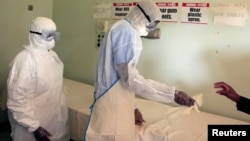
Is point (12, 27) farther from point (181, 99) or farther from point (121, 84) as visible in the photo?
point (181, 99)

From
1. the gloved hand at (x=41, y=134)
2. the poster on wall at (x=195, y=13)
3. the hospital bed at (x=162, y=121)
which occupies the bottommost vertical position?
the gloved hand at (x=41, y=134)

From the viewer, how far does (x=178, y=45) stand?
6.93 ft

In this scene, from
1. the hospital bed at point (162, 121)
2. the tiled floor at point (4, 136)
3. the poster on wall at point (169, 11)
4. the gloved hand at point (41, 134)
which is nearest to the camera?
the hospital bed at point (162, 121)

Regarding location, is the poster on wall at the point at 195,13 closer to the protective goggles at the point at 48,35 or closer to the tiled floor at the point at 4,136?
the protective goggles at the point at 48,35

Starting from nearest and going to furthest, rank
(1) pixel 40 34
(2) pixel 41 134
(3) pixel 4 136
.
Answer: (2) pixel 41 134
(1) pixel 40 34
(3) pixel 4 136

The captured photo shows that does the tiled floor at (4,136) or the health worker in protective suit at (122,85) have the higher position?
the health worker in protective suit at (122,85)

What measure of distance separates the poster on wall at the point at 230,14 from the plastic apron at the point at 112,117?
100cm

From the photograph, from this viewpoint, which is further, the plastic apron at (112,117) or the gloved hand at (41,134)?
the gloved hand at (41,134)

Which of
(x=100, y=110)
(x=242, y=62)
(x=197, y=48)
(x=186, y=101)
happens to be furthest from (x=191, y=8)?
(x=100, y=110)

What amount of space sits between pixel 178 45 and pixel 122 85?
0.92 m

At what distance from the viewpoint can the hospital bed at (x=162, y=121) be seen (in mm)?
1478

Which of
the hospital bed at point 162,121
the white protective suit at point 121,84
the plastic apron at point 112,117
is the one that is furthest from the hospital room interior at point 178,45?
the plastic apron at point 112,117

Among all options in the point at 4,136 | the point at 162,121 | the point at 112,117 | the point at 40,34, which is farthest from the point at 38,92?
the point at 4,136

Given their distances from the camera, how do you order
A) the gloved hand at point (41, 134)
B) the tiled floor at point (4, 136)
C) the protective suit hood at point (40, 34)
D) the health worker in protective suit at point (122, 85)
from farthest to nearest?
the tiled floor at point (4, 136)
the protective suit hood at point (40, 34)
the gloved hand at point (41, 134)
the health worker in protective suit at point (122, 85)
